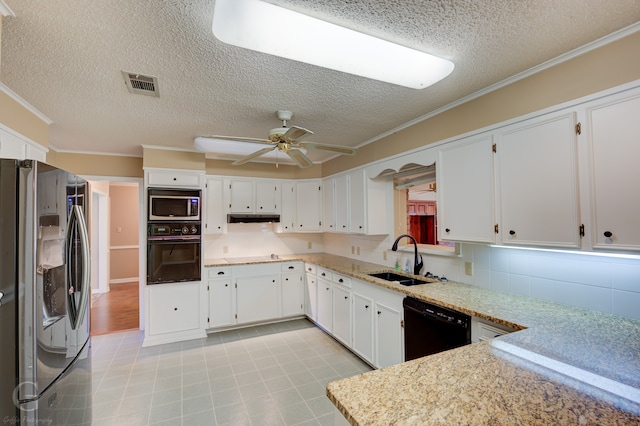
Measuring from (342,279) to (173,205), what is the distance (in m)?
2.31

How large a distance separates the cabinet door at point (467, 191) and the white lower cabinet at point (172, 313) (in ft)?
10.3

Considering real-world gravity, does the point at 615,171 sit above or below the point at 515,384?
above

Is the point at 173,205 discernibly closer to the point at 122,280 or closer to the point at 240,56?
the point at 240,56

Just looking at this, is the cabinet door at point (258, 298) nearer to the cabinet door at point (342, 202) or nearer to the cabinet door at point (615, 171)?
the cabinet door at point (342, 202)

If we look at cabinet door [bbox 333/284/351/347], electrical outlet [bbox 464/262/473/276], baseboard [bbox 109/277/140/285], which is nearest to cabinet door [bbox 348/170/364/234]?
cabinet door [bbox 333/284/351/347]

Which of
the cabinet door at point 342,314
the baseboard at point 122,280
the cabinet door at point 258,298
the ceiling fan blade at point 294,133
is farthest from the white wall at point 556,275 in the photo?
the baseboard at point 122,280

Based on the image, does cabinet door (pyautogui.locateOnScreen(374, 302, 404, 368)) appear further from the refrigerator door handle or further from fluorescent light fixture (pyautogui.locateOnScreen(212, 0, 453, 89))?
the refrigerator door handle

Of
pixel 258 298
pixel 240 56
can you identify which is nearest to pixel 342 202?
pixel 258 298

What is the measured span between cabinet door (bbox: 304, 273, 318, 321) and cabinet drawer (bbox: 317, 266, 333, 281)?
6.7 inches

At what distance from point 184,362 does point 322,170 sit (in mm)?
3187

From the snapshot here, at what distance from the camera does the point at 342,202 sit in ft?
13.3

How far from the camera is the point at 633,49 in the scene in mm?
1484

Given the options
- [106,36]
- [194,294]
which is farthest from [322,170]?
[106,36]

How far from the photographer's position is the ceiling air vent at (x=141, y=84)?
197cm
